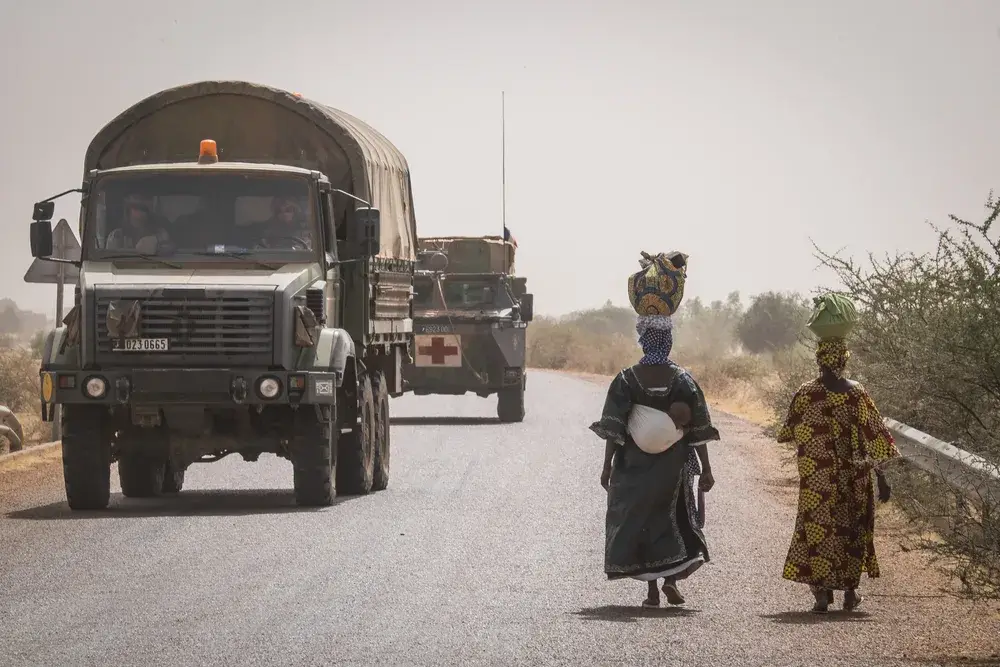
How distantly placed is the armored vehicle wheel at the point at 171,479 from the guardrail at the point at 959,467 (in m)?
7.09

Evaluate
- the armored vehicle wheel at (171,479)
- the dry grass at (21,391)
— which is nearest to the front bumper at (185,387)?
the armored vehicle wheel at (171,479)

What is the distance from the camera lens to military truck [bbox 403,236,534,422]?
25.9 meters

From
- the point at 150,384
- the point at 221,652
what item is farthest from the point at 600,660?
the point at 150,384

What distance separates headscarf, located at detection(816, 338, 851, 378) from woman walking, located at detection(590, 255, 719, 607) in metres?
0.68

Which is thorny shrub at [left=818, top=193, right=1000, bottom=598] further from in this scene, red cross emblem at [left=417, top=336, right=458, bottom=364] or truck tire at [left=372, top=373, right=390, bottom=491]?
red cross emblem at [left=417, top=336, right=458, bottom=364]

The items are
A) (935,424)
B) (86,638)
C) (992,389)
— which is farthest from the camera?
(935,424)

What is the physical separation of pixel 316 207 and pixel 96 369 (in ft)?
7.22

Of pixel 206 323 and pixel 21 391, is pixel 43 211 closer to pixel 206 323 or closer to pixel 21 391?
pixel 206 323

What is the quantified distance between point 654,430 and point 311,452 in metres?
5.41

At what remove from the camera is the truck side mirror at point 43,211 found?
555 inches

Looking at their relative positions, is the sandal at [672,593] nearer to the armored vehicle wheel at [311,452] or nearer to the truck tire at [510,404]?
the armored vehicle wheel at [311,452]

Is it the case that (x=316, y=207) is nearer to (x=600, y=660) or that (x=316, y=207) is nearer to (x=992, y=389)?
(x=992, y=389)

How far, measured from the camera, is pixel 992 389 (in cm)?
1070

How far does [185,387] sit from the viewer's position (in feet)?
44.8
